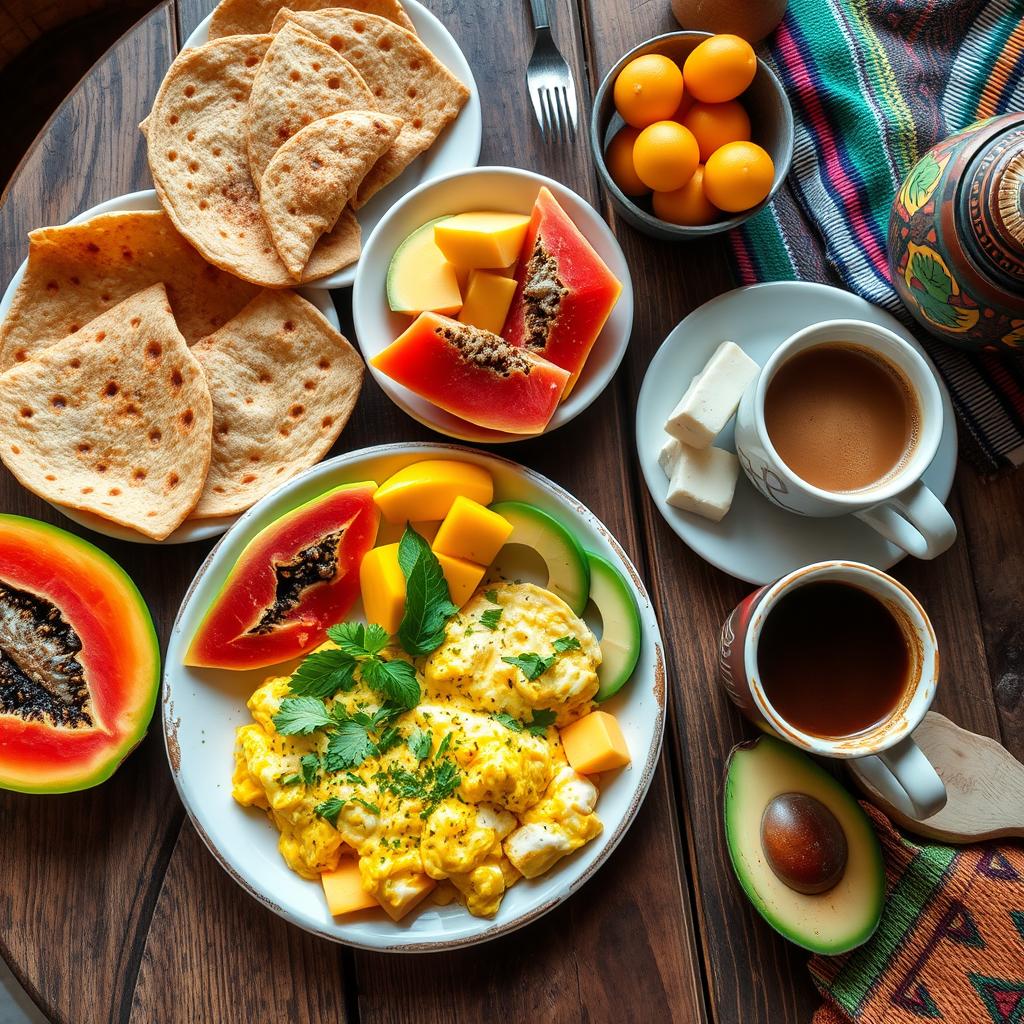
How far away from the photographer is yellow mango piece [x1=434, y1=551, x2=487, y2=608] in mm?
1470

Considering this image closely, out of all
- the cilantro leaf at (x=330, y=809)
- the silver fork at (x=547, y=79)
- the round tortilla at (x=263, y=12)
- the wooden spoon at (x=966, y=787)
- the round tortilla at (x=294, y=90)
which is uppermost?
the round tortilla at (x=263, y=12)

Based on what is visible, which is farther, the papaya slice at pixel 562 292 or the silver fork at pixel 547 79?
the silver fork at pixel 547 79

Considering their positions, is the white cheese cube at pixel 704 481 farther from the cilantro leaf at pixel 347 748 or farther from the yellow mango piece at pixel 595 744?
the cilantro leaf at pixel 347 748

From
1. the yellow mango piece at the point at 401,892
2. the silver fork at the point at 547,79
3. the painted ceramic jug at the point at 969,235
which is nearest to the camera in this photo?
the painted ceramic jug at the point at 969,235

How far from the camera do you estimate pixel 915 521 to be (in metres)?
1.36

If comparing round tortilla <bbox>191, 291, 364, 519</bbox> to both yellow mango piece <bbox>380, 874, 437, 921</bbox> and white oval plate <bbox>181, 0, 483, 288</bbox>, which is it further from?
yellow mango piece <bbox>380, 874, 437, 921</bbox>

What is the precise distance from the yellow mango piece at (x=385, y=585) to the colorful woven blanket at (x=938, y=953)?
888 mm

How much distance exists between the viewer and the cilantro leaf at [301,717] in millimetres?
1410

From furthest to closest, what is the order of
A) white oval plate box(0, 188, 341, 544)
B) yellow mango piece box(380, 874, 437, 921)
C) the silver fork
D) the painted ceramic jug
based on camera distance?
the silver fork
white oval plate box(0, 188, 341, 544)
yellow mango piece box(380, 874, 437, 921)
the painted ceramic jug

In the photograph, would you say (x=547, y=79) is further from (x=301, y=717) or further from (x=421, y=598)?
(x=301, y=717)

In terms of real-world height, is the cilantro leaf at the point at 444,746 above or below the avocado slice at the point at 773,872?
above

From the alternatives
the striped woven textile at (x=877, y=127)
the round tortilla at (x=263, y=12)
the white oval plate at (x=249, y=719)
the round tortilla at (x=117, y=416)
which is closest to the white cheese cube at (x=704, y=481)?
the white oval plate at (x=249, y=719)

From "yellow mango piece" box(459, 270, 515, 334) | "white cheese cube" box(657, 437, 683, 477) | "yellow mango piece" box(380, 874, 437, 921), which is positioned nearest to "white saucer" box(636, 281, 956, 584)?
"white cheese cube" box(657, 437, 683, 477)

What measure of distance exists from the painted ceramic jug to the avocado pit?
792mm
